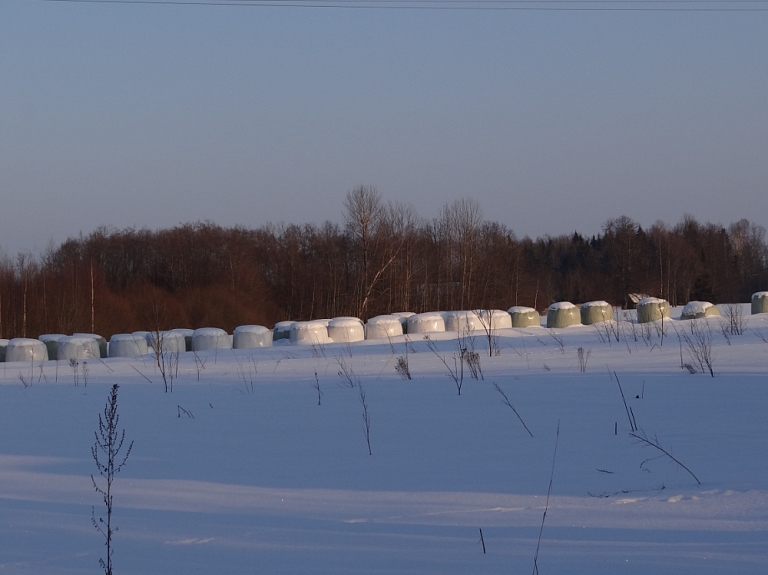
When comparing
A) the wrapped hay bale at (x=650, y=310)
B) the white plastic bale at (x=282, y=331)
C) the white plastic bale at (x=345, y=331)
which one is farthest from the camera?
the white plastic bale at (x=282, y=331)

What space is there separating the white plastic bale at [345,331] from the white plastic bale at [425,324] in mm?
1535

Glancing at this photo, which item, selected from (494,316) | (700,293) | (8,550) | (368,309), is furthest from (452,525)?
(700,293)

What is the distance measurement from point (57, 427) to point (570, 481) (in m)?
5.06

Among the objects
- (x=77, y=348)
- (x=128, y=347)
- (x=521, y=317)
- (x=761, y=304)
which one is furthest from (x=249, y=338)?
(x=761, y=304)

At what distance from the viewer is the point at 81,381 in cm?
1164

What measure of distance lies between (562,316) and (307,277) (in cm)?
2749

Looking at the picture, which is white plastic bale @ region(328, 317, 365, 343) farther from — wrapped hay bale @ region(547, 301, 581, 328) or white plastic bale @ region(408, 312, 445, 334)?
wrapped hay bale @ region(547, 301, 581, 328)

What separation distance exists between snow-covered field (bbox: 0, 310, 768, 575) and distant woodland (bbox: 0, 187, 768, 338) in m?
31.2

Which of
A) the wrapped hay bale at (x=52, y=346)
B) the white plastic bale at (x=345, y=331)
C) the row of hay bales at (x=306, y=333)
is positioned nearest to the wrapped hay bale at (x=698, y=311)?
the row of hay bales at (x=306, y=333)

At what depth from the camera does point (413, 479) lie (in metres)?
4.73

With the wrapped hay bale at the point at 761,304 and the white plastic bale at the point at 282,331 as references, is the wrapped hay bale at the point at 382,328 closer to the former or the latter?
the white plastic bale at the point at 282,331

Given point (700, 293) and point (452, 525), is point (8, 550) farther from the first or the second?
point (700, 293)

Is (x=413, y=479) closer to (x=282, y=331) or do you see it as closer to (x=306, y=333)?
(x=306, y=333)

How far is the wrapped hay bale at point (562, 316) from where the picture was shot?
23531mm
